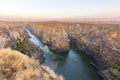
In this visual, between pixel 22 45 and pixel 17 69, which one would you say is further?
pixel 22 45

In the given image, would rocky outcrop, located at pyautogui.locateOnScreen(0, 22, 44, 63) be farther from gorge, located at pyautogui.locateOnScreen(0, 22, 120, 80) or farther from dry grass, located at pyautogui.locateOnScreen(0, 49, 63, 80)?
dry grass, located at pyautogui.locateOnScreen(0, 49, 63, 80)

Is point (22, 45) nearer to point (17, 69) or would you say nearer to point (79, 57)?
point (79, 57)

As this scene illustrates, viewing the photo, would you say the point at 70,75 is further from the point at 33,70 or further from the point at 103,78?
the point at 33,70

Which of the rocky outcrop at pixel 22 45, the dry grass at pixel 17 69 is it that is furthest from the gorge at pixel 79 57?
the dry grass at pixel 17 69

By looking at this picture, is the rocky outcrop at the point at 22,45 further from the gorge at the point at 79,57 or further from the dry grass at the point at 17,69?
the dry grass at the point at 17,69

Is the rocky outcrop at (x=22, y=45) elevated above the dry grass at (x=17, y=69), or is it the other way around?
the dry grass at (x=17, y=69)

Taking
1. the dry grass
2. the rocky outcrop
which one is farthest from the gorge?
the dry grass

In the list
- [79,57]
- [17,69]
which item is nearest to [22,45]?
[79,57]

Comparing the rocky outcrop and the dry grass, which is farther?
the rocky outcrop

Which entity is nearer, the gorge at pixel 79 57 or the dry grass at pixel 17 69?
the dry grass at pixel 17 69

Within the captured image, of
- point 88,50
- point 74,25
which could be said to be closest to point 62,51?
point 88,50
